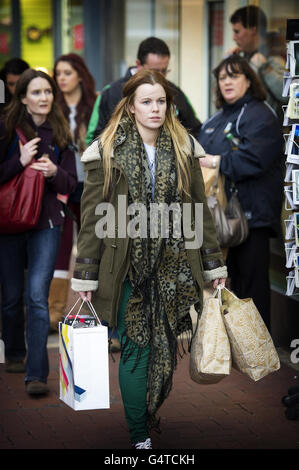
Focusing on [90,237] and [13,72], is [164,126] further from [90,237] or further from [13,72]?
[13,72]

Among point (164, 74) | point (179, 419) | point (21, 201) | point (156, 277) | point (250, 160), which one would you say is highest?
point (164, 74)

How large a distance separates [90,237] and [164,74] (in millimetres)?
2670

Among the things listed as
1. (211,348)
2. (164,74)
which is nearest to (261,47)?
(164,74)

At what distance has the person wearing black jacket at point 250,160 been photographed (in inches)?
251

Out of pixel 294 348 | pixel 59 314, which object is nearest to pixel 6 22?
pixel 59 314

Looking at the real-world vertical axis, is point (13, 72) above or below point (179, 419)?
above

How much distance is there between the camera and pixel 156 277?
4766mm

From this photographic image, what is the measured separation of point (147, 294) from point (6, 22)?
16308 mm

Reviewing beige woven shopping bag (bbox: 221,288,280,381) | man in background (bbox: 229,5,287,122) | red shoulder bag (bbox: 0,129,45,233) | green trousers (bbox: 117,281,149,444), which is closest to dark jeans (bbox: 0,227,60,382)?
red shoulder bag (bbox: 0,129,45,233)

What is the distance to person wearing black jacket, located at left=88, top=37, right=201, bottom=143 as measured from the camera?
690 centimetres

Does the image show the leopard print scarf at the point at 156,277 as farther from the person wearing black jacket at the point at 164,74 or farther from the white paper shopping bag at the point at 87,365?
the person wearing black jacket at the point at 164,74

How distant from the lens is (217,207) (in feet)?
20.9

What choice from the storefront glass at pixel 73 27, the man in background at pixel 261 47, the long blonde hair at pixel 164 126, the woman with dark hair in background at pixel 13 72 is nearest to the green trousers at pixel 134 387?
the long blonde hair at pixel 164 126

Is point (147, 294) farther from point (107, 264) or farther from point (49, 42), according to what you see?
point (49, 42)
